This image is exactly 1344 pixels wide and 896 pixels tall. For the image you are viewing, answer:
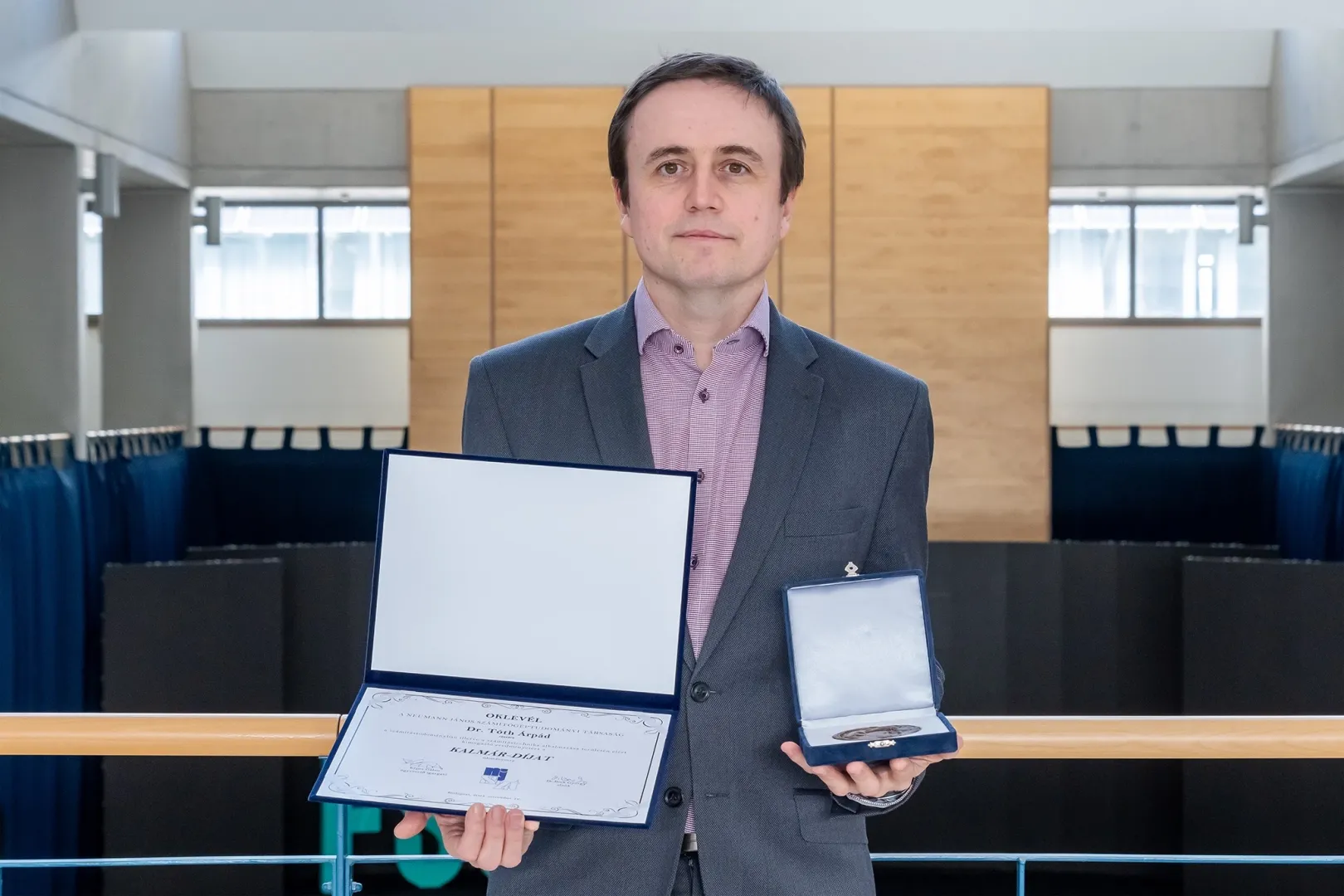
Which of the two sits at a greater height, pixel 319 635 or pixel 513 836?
pixel 513 836

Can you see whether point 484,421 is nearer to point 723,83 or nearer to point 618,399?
point 618,399

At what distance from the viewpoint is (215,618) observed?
4.95m

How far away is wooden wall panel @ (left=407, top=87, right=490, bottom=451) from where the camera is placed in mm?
6293

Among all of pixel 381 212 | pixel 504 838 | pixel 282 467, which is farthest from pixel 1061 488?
pixel 504 838

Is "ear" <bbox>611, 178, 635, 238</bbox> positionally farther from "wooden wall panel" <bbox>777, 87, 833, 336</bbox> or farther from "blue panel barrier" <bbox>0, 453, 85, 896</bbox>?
"wooden wall panel" <bbox>777, 87, 833, 336</bbox>

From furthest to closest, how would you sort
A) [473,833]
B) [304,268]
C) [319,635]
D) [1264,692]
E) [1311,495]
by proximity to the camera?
[304,268] < [1311,495] < [319,635] < [1264,692] < [473,833]

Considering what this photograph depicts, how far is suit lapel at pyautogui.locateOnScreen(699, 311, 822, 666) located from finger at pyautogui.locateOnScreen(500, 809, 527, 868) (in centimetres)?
21

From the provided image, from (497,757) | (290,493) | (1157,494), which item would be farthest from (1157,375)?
(497,757)

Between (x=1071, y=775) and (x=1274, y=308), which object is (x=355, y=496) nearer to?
(x=1071, y=775)

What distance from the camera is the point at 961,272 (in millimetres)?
6270

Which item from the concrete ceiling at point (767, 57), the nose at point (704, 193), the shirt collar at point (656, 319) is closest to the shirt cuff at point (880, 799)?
the shirt collar at point (656, 319)

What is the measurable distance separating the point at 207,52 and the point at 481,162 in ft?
5.95

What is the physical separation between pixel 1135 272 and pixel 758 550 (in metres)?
9.45

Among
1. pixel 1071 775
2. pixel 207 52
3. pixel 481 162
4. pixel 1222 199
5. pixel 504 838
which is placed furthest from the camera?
pixel 1222 199
